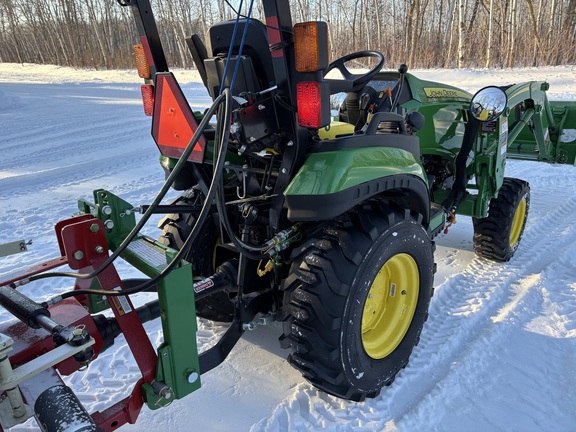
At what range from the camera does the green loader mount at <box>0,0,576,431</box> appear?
1.73m

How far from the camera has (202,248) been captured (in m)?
2.76

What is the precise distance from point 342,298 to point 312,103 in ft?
2.70

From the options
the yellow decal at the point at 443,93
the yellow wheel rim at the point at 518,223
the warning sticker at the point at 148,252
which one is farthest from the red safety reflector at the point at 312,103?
the yellow wheel rim at the point at 518,223

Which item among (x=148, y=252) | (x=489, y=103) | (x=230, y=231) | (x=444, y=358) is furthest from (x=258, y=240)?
(x=489, y=103)

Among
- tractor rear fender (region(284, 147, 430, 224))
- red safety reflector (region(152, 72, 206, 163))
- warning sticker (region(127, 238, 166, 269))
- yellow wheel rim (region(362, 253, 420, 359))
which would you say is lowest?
yellow wheel rim (region(362, 253, 420, 359))

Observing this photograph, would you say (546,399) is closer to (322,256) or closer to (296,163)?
(322,256)

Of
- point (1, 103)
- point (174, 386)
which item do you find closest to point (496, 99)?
point (174, 386)

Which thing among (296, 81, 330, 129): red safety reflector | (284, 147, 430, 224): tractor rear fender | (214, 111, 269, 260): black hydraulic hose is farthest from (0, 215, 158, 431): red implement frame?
(296, 81, 330, 129): red safety reflector

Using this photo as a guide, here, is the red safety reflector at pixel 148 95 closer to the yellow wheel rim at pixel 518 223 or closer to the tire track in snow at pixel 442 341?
the tire track in snow at pixel 442 341

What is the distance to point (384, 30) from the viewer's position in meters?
30.1

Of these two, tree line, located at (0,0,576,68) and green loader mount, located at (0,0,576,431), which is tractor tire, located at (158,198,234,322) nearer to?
green loader mount, located at (0,0,576,431)

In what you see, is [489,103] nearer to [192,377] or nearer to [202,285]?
[202,285]

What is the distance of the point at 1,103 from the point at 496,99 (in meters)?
12.7

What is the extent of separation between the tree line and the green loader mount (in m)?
14.1
